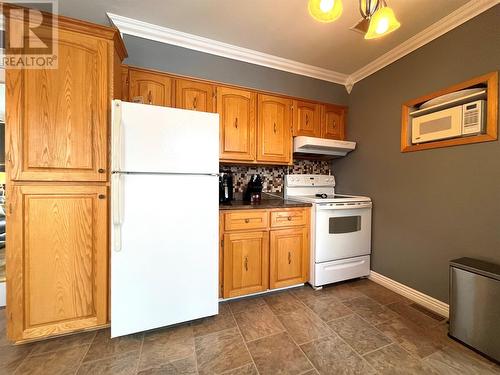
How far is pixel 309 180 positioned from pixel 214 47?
6.07ft

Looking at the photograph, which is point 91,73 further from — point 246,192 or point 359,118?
point 359,118

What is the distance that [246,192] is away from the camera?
8.26ft

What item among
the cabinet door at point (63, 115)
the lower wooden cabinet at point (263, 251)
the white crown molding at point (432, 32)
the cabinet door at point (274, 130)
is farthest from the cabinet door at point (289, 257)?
the white crown molding at point (432, 32)

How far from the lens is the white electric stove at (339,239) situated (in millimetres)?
2145

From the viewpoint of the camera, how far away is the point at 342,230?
7.36 feet

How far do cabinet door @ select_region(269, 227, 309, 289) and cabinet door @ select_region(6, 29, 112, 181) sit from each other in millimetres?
1580

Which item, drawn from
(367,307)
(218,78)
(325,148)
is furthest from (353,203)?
(218,78)

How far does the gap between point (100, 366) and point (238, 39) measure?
108 inches

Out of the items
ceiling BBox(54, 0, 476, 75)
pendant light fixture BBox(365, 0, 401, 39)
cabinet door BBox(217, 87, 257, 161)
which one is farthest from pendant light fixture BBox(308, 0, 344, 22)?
cabinet door BBox(217, 87, 257, 161)

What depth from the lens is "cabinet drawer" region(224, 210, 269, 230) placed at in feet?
6.20

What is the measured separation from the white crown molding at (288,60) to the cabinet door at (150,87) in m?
0.34

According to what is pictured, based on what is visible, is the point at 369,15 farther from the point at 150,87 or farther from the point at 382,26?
the point at 150,87

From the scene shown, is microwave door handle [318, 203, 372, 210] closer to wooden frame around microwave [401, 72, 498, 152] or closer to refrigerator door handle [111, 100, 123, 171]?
wooden frame around microwave [401, 72, 498, 152]

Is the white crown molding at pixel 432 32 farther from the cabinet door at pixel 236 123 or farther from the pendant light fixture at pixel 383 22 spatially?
the cabinet door at pixel 236 123
